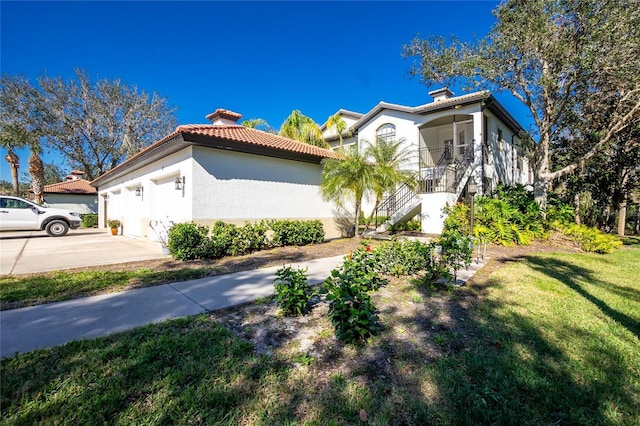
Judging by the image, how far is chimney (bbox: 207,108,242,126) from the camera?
11.9 metres

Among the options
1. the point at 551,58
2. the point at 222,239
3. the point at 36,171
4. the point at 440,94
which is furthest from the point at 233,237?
the point at 36,171

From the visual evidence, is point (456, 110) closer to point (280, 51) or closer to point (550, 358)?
point (280, 51)

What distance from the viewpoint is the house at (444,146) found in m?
12.3

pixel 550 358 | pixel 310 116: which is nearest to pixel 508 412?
pixel 550 358

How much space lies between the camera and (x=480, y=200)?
1066cm

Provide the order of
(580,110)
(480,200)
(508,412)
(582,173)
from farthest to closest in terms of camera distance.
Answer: (582,173) < (580,110) < (480,200) < (508,412)

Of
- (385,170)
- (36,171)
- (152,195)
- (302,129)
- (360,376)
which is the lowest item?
(360,376)

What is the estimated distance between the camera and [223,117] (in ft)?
39.7

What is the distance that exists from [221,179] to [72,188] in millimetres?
23903

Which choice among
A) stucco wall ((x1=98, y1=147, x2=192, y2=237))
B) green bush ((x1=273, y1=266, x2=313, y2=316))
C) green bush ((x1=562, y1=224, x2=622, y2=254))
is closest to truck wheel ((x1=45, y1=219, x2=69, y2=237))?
stucco wall ((x1=98, y1=147, x2=192, y2=237))

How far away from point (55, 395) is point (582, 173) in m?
21.1

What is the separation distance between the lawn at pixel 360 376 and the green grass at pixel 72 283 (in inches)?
82.9

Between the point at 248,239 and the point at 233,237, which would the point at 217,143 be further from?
the point at 248,239

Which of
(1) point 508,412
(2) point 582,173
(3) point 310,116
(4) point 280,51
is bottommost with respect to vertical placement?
(1) point 508,412
